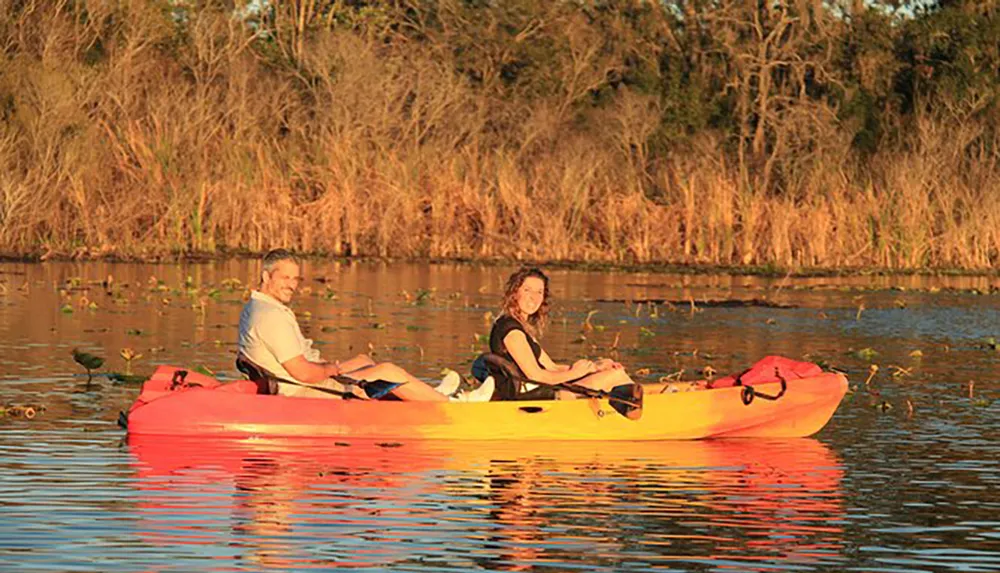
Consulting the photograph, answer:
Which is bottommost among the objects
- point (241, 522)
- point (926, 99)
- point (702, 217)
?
point (241, 522)

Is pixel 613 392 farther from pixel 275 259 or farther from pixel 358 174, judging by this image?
pixel 358 174

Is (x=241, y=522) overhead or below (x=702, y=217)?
below

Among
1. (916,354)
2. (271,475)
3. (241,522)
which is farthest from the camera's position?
(916,354)

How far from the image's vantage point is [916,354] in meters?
21.1

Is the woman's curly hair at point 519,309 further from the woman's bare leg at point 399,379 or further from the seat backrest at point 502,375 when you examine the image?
the woman's bare leg at point 399,379

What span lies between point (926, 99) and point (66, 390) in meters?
37.8

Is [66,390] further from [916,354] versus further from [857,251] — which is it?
[857,251]

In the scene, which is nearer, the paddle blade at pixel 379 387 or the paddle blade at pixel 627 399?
the paddle blade at pixel 379 387

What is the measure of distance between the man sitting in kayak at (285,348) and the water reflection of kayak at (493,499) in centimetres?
45

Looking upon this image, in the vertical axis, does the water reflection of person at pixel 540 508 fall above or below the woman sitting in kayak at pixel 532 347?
Result: below

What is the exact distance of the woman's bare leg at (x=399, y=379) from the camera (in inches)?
553

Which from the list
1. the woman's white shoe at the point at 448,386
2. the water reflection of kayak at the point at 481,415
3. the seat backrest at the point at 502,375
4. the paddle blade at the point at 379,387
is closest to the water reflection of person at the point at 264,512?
the water reflection of kayak at the point at 481,415

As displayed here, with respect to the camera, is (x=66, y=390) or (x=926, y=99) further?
(x=926, y=99)

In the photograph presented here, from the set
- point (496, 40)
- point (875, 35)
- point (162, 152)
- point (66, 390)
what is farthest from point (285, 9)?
point (66, 390)
